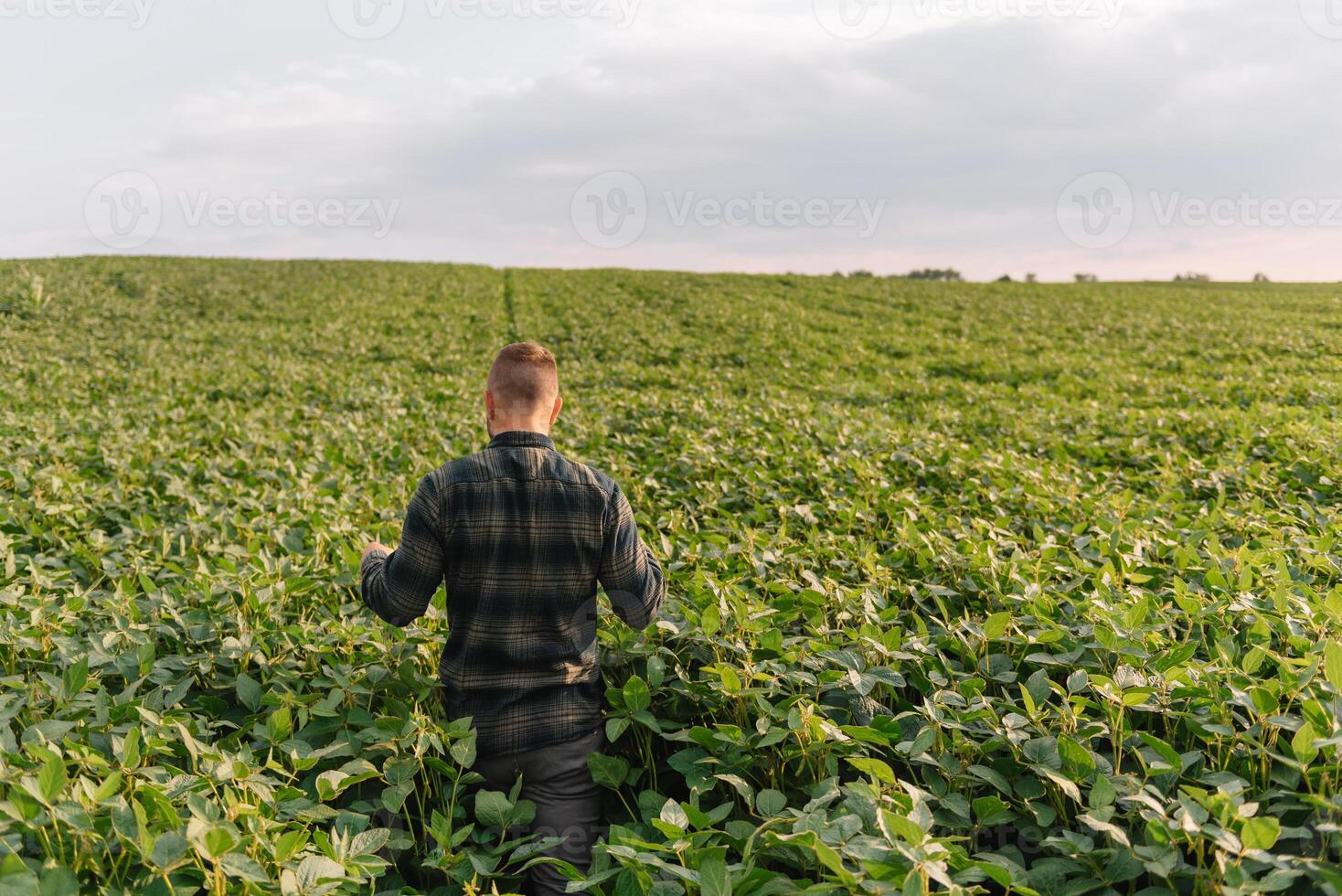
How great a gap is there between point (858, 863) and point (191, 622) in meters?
3.42

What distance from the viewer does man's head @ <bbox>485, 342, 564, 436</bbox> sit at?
3164 mm

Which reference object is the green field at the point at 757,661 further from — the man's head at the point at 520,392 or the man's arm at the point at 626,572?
the man's head at the point at 520,392

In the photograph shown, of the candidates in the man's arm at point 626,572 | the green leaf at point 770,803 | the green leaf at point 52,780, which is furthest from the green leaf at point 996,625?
the green leaf at point 52,780

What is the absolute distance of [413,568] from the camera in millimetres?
3025

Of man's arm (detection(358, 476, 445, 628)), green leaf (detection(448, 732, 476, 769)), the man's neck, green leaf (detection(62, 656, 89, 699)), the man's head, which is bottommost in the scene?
green leaf (detection(448, 732, 476, 769))

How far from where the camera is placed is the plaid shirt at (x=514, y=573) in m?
3.03

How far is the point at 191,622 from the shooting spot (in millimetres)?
3777

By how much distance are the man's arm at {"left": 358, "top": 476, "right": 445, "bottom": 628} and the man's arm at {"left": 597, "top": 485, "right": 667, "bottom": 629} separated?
2.26 feet

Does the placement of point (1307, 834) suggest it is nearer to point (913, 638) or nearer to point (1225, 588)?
point (913, 638)

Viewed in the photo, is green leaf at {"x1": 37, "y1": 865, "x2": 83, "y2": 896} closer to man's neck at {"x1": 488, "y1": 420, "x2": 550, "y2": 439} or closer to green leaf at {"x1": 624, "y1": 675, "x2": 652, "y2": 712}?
green leaf at {"x1": 624, "y1": 675, "x2": 652, "y2": 712}

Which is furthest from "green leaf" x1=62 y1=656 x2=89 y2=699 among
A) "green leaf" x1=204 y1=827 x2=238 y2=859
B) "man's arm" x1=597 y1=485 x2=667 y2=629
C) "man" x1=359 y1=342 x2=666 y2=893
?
"man's arm" x1=597 y1=485 x2=667 y2=629

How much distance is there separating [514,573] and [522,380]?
0.81 metres

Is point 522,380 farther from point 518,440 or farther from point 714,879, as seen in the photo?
point 714,879

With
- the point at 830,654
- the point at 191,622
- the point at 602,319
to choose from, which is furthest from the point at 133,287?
the point at 830,654
